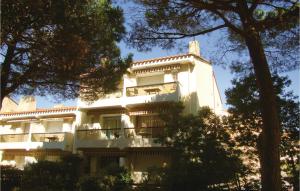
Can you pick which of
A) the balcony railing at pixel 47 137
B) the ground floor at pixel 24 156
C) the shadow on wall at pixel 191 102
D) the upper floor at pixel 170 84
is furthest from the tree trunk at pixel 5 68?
the balcony railing at pixel 47 137

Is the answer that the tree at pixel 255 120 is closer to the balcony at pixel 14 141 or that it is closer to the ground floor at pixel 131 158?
the ground floor at pixel 131 158

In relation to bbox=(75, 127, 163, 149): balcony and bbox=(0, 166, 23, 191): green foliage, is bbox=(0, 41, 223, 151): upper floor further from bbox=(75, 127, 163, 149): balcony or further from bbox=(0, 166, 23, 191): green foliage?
bbox=(0, 166, 23, 191): green foliage

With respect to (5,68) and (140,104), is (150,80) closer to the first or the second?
(140,104)

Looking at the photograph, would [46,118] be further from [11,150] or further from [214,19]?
[214,19]

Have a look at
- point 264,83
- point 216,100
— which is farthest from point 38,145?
point 264,83

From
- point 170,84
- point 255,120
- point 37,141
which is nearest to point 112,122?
point 170,84

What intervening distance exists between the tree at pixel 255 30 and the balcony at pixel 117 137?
38.2 ft

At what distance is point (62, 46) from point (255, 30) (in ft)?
20.8

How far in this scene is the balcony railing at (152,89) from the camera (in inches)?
A: 976

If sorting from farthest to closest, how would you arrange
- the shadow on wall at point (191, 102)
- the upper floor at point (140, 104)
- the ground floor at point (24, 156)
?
1. the ground floor at point (24, 156)
2. the upper floor at point (140, 104)
3. the shadow on wall at point (191, 102)

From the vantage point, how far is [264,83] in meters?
10.2

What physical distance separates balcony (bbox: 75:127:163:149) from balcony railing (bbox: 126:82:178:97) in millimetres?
2768

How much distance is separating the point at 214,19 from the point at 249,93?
4.45 metres

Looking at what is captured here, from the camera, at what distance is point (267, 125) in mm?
9742
